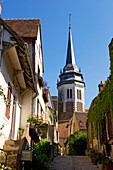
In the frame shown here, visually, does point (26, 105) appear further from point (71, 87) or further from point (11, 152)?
point (71, 87)

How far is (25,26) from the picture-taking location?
14.5 metres

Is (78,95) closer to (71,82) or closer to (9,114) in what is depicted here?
(71,82)

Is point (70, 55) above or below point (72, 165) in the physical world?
above

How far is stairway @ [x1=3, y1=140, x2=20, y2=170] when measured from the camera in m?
7.30

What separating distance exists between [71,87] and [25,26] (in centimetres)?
5987

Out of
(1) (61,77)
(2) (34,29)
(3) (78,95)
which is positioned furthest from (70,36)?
(2) (34,29)

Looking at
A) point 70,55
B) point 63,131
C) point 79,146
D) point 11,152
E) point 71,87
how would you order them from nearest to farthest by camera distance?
point 11,152 < point 79,146 < point 63,131 < point 71,87 < point 70,55

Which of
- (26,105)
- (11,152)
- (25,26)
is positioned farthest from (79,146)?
(11,152)

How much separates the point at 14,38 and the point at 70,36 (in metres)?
72.5

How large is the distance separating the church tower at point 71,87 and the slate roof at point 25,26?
188 ft

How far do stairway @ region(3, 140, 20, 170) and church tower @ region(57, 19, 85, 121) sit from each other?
6273cm

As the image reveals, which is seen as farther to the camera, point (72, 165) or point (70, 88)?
point (70, 88)

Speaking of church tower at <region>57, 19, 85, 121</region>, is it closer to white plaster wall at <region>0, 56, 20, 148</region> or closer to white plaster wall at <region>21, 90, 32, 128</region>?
white plaster wall at <region>21, 90, 32, 128</region>

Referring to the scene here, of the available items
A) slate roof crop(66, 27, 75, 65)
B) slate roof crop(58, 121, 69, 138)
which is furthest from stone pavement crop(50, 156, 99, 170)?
slate roof crop(66, 27, 75, 65)
